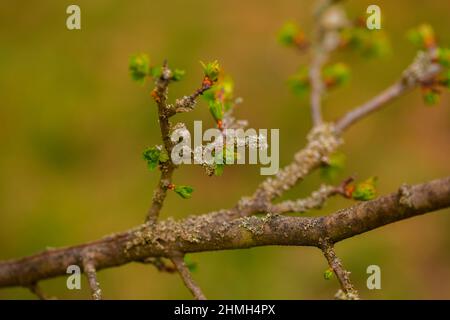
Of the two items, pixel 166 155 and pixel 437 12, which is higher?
pixel 437 12

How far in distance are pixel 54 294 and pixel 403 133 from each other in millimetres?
1181

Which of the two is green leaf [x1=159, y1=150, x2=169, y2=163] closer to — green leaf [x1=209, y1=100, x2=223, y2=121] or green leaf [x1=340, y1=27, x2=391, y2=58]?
green leaf [x1=209, y1=100, x2=223, y2=121]

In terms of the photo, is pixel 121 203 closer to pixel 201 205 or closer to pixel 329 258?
pixel 201 205

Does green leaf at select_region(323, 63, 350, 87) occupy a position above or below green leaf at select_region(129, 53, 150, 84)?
above

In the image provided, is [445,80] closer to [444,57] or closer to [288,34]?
[444,57]

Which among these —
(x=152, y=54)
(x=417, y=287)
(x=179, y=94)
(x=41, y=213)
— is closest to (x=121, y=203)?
(x=41, y=213)

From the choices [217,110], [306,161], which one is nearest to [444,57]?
[306,161]

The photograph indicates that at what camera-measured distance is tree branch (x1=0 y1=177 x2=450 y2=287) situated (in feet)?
2.05

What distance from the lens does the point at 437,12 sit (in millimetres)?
2238

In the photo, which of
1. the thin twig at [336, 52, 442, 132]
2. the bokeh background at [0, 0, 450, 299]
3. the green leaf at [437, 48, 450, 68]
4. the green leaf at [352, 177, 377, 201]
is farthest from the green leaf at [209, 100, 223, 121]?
the bokeh background at [0, 0, 450, 299]

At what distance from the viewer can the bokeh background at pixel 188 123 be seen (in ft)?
6.16

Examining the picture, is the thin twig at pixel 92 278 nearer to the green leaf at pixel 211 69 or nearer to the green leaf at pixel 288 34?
the green leaf at pixel 211 69

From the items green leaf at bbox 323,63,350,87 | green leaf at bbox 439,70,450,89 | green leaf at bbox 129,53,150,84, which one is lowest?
green leaf at bbox 129,53,150,84

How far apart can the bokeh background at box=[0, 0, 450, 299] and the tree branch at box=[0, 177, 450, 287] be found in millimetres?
857
